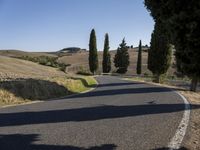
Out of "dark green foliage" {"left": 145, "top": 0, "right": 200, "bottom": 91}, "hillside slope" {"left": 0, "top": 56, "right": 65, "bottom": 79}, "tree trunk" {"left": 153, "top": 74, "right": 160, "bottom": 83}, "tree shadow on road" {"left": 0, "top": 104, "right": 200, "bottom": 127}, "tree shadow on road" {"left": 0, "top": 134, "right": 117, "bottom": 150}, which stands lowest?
"tree trunk" {"left": 153, "top": 74, "right": 160, "bottom": 83}

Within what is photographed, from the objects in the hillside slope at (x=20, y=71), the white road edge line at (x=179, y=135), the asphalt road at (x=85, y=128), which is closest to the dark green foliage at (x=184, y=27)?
the white road edge line at (x=179, y=135)

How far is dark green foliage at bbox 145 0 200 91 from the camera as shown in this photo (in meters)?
9.83

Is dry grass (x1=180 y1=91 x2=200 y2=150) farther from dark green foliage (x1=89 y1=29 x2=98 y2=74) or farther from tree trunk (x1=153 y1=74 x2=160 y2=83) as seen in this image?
dark green foliage (x1=89 y1=29 x2=98 y2=74)

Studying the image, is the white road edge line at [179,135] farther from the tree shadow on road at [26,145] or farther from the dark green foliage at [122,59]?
the dark green foliage at [122,59]

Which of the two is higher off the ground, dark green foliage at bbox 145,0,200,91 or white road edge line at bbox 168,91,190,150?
dark green foliage at bbox 145,0,200,91

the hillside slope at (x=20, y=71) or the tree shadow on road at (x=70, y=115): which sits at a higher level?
the tree shadow on road at (x=70, y=115)

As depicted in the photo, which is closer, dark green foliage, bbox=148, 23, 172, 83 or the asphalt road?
the asphalt road

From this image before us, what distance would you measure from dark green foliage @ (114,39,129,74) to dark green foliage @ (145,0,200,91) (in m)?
90.7

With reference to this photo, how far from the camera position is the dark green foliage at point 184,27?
983 centimetres

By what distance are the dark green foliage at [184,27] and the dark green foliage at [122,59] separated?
298ft

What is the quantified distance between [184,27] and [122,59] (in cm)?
9200

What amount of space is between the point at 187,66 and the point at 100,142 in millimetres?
2901

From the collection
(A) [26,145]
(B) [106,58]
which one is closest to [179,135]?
(A) [26,145]

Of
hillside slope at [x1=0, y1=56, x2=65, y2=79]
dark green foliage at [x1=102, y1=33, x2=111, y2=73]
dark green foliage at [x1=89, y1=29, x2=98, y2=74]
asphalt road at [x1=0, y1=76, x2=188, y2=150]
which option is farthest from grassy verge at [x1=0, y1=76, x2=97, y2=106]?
dark green foliage at [x1=102, y1=33, x2=111, y2=73]
